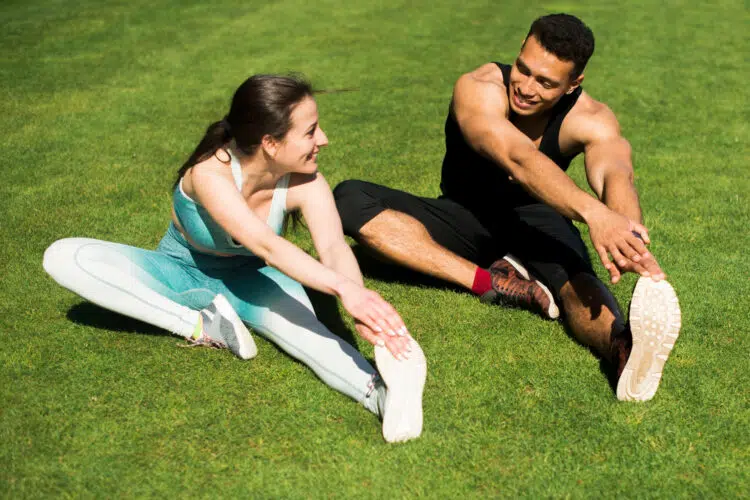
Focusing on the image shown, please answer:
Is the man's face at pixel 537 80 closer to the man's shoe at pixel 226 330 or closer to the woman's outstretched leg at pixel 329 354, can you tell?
the woman's outstretched leg at pixel 329 354

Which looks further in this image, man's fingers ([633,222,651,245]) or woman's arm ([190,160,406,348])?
man's fingers ([633,222,651,245])

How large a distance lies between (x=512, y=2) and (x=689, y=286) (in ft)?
34.5

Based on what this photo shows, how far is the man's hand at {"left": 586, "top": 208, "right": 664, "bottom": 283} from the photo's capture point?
3.52 metres

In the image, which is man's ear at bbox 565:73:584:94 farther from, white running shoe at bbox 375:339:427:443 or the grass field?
white running shoe at bbox 375:339:427:443

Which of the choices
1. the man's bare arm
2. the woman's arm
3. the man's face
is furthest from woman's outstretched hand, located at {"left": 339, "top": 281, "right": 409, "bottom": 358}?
the man's face

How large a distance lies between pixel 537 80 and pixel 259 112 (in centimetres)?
158

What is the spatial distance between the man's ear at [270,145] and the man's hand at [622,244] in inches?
54.5

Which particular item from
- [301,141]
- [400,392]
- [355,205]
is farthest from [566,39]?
[400,392]

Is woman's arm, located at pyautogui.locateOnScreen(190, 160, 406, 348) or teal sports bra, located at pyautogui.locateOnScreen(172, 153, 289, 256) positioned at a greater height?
woman's arm, located at pyautogui.locateOnScreen(190, 160, 406, 348)

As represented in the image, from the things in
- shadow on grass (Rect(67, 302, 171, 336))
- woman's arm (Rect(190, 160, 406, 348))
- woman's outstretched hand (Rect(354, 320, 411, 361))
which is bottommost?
shadow on grass (Rect(67, 302, 171, 336))

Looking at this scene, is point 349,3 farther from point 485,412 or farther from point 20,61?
point 485,412

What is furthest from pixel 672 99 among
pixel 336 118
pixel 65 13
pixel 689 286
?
pixel 65 13

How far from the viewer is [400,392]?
326 cm

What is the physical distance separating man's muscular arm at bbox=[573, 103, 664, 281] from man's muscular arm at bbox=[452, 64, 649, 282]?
0.27ft
